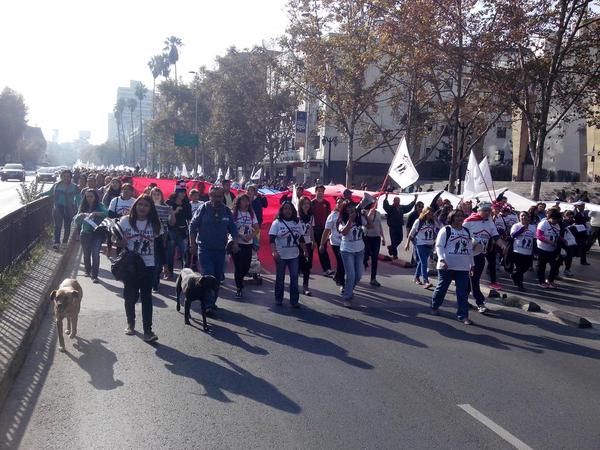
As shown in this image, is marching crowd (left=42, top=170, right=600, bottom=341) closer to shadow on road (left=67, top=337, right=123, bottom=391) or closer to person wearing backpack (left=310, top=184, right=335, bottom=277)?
person wearing backpack (left=310, top=184, right=335, bottom=277)

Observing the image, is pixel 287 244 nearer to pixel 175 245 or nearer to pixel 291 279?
pixel 291 279

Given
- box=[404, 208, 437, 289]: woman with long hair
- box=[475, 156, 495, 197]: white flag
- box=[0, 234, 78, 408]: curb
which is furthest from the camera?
box=[475, 156, 495, 197]: white flag

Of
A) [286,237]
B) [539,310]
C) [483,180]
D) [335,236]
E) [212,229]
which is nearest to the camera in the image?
[212,229]

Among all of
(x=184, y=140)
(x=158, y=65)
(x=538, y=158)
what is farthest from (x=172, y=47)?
(x=538, y=158)

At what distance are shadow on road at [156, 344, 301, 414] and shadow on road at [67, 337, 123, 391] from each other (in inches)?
21.3

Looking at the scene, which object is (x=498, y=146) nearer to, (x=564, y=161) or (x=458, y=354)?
(x=564, y=161)

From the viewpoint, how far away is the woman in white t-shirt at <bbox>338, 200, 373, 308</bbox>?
9.80 meters

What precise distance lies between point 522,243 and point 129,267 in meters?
7.86

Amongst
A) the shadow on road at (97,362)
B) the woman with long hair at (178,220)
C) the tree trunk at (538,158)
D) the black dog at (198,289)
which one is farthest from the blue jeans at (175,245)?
the tree trunk at (538,158)

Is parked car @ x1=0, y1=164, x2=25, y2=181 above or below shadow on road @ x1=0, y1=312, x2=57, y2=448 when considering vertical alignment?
above

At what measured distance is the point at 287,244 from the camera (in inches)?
376

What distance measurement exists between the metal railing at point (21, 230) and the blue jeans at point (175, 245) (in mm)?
2493

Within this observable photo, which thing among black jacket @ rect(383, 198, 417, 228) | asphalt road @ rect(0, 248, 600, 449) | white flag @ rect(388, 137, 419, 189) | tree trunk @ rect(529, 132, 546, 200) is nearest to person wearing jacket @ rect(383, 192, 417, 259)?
black jacket @ rect(383, 198, 417, 228)

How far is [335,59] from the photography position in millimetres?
29266
